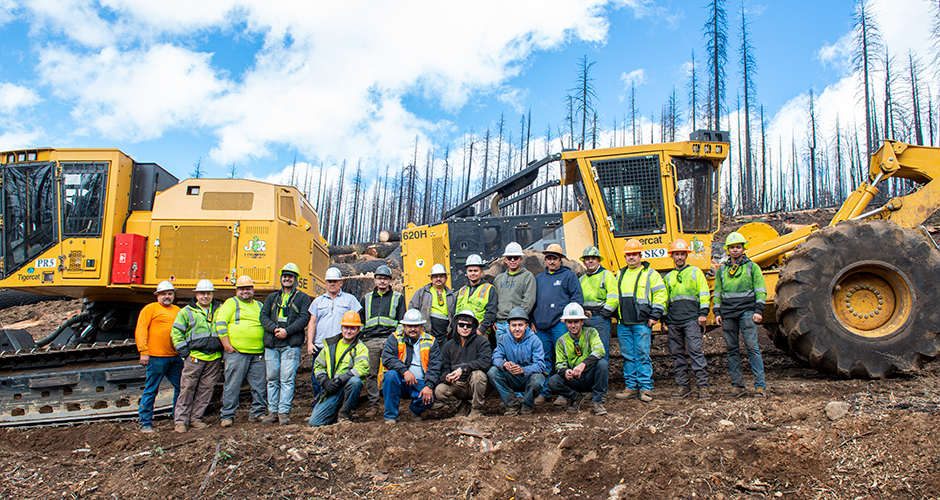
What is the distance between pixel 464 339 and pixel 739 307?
315cm

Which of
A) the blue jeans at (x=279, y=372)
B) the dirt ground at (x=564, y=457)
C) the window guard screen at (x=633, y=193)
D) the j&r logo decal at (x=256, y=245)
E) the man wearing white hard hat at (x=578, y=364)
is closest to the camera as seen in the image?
the dirt ground at (x=564, y=457)

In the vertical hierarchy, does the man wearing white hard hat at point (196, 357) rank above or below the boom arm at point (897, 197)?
below

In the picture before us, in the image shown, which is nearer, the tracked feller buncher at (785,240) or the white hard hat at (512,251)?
the tracked feller buncher at (785,240)

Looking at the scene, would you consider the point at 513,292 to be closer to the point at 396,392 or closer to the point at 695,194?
the point at 396,392

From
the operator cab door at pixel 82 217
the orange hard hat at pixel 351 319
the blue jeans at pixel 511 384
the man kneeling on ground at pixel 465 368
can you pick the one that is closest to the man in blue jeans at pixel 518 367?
the blue jeans at pixel 511 384

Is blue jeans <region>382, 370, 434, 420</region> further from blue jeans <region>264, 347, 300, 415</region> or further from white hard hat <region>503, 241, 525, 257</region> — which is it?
white hard hat <region>503, 241, 525, 257</region>

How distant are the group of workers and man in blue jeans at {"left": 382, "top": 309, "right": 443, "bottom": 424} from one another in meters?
0.01

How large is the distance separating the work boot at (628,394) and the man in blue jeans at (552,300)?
2.75ft

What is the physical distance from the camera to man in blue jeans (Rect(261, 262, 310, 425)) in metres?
6.43

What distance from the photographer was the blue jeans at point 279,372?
6.46 meters

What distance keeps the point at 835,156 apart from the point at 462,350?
47630 mm

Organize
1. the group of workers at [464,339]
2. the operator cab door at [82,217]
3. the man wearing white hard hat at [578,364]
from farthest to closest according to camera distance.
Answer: the operator cab door at [82,217] < the group of workers at [464,339] < the man wearing white hard hat at [578,364]

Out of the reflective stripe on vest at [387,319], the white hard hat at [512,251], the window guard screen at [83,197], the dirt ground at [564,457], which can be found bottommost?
the dirt ground at [564,457]

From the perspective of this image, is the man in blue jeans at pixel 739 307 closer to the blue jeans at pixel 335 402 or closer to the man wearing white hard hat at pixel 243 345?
the blue jeans at pixel 335 402
